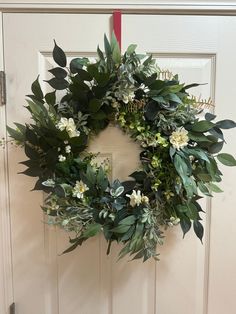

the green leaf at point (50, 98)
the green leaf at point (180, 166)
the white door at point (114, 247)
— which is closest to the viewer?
the green leaf at point (180, 166)

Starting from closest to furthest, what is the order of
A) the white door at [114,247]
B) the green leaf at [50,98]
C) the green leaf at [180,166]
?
1. the green leaf at [180,166]
2. the green leaf at [50,98]
3. the white door at [114,247]

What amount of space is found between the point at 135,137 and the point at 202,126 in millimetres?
236

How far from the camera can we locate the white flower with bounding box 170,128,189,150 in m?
1.00

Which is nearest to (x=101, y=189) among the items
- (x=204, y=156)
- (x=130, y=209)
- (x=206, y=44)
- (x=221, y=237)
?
(x=130, y=209)

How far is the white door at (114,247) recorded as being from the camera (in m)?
1.19

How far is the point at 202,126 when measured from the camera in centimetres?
103

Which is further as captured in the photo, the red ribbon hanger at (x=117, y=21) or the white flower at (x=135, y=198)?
the red ribbon hanger at (x=117, y=21)

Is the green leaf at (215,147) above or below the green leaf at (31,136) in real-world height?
below

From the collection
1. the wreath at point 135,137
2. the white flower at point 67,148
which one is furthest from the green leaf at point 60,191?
the white flower at point 67,148

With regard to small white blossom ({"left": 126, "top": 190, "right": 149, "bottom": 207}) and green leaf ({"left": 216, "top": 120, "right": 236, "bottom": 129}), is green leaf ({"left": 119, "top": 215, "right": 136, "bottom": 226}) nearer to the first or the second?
small white blossom ({"left": 126, "top": 190, "right": 149, "bottom": 207})

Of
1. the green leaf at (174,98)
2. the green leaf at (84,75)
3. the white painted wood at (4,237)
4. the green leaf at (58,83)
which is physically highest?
the green leaf at (84,75)

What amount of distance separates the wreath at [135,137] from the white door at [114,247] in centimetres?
14

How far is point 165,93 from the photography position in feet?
3.33

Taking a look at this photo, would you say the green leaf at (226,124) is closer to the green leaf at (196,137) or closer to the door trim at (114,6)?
the green leaf at (196,137)
